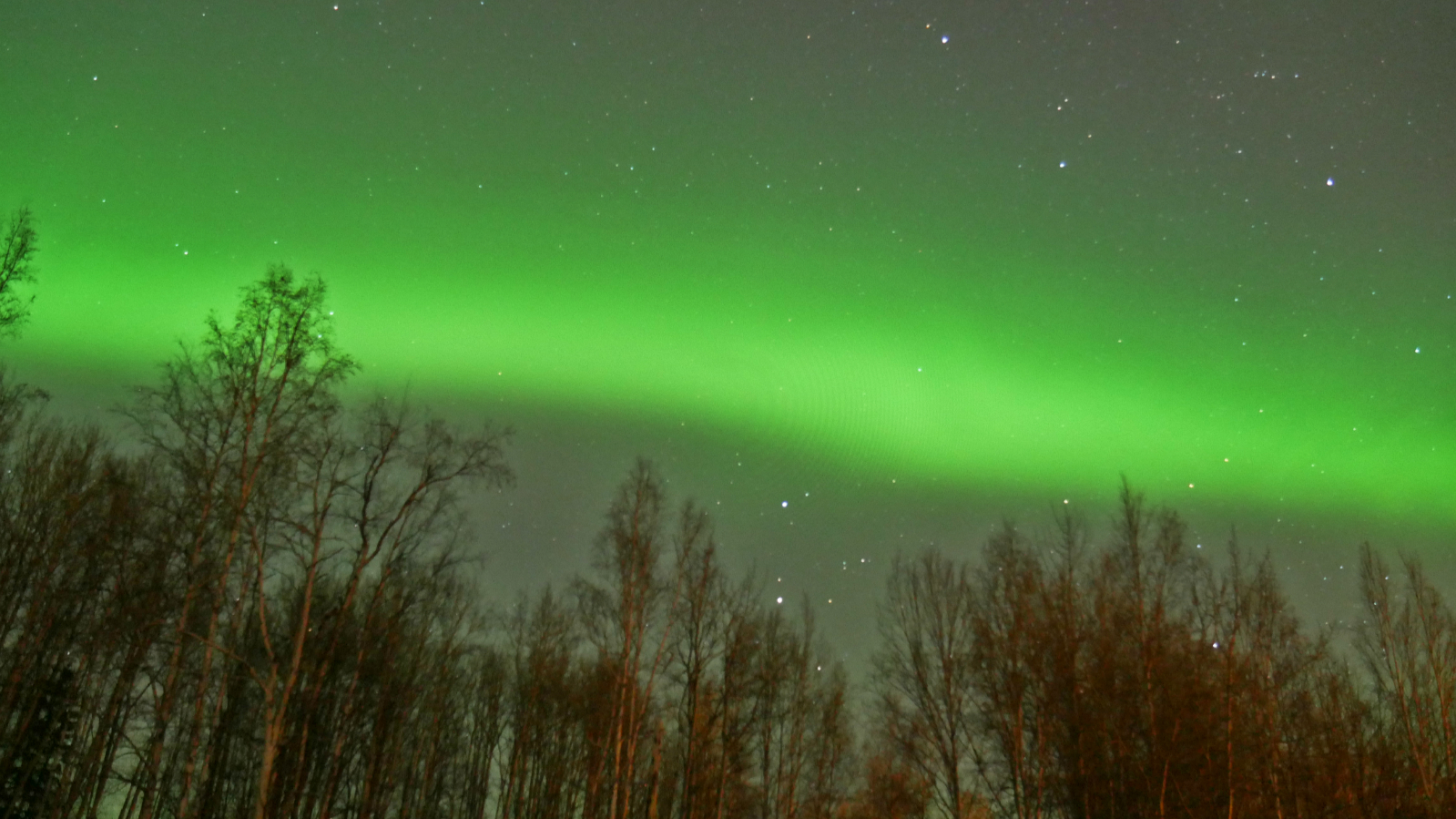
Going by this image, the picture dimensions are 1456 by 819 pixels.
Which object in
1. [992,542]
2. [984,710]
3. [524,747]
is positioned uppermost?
[992,542]

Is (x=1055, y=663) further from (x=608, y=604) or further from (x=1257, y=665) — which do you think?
(x=608, y=604)

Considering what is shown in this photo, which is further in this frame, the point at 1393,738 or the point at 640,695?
the point at 1393,738

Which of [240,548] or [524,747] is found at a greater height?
[240,548]

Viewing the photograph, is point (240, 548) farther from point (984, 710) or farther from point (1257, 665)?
point (1257, 665)

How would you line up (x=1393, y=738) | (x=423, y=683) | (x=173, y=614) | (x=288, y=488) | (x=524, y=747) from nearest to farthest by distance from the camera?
(x=288, y=488)
(x=173, y=614)
(x=1393, y=738)
(x=423, y=683)
(x=524, y=747)

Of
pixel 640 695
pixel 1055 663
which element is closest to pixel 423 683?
pixel 640 695

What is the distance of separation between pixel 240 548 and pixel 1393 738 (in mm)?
33471

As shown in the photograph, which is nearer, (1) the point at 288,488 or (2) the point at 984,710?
(1) the point at 288,488

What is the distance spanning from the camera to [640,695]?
25750 mm

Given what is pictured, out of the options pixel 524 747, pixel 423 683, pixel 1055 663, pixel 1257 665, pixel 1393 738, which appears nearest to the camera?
pixel 1055 663

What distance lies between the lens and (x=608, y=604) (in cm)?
2519

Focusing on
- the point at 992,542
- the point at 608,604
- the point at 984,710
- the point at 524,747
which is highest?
the point at 992,542

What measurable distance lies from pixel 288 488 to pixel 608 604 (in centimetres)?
1020

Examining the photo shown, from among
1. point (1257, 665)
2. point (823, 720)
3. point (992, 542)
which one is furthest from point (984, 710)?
point (823, 720)
